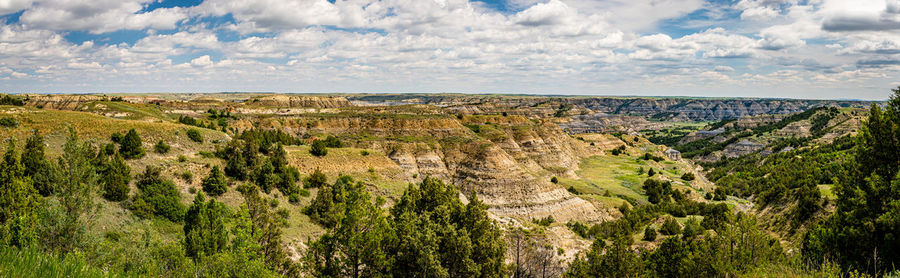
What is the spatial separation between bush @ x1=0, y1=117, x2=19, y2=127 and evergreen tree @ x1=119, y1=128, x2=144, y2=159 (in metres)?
8.37

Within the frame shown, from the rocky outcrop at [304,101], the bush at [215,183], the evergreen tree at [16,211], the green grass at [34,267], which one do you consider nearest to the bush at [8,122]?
the bush at [215,183]

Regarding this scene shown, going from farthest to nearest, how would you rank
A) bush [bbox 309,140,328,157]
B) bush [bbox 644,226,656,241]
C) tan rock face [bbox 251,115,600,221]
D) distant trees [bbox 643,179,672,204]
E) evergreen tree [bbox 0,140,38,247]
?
distant trees [bbox 643,179,672,204] < tan rock face [bbox 251,115,600,221] < bush [bbox 309,140,328,157] < bush [bbox 644,226,656,241] < evergreen tree [bbox 0,140,38,247]

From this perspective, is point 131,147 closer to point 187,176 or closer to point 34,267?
point 187,176

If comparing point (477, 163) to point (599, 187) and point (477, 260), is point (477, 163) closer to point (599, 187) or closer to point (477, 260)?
point (599, 187)

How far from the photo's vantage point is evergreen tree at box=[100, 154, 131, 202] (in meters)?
30.3

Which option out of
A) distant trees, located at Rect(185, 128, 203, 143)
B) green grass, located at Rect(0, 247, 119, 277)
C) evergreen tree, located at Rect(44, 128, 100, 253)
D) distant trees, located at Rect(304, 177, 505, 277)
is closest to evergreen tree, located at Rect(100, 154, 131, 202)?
distant trees, located at Rect(185, 128, 203, 143)

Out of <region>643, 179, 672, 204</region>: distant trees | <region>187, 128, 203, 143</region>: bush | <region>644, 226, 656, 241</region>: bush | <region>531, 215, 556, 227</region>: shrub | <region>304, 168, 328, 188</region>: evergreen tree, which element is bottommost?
<region>643, 179, 672, 204</region>: distant trees

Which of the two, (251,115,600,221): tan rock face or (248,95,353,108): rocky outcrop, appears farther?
(248,95,353,108): rocky outcrop

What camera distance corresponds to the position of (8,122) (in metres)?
36.2

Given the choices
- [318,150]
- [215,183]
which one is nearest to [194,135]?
[215,183]

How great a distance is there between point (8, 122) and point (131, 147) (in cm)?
993

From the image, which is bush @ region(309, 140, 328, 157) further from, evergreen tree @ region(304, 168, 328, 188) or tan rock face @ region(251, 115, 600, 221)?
tan rock face @ region(251, 115, 600, 221)

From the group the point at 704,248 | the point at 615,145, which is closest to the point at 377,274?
the point at 704,248

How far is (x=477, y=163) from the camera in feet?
213
